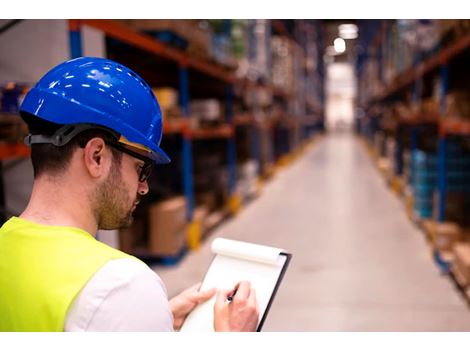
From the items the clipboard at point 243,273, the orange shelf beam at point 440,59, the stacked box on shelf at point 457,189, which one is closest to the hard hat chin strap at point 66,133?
the clipboard at point 243,273

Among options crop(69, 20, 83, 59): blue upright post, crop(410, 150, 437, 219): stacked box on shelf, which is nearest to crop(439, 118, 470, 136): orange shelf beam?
crop(410, 150, 437, 219): stacked box on shelf

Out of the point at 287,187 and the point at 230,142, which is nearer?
the point at 230,142

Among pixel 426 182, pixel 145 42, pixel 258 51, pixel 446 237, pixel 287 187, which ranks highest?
pixel 258 51

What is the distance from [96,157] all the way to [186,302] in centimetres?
51

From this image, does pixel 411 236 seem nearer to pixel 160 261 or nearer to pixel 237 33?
pixel 160 261

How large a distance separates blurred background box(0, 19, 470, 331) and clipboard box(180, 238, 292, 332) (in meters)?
1.23

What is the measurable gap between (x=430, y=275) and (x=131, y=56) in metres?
3.21

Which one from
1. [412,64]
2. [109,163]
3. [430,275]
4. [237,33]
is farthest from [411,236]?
[109,163]

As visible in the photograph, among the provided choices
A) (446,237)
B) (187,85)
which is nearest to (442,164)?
(446,237)

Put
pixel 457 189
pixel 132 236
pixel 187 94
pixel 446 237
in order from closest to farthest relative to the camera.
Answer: pixel 446 237
pixel 132 236
pixel 457 189
pixel 187 94

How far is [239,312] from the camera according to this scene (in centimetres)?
113

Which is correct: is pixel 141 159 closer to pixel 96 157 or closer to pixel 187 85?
pixel 96 157

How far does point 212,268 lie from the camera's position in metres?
1.32

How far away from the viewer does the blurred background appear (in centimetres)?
255
